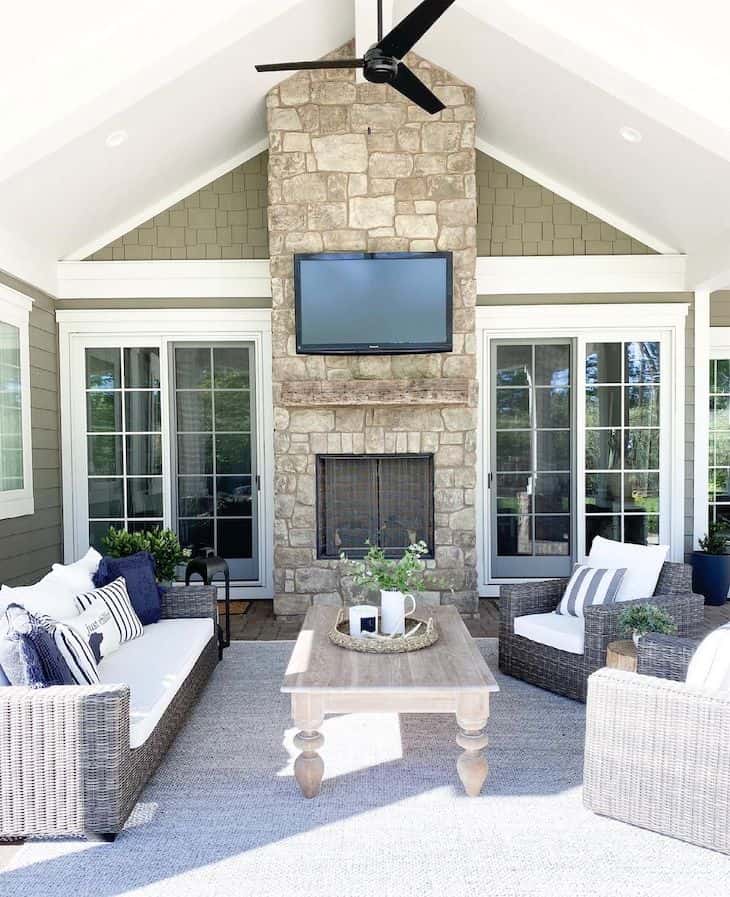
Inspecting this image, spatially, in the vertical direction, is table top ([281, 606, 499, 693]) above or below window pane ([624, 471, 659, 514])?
below

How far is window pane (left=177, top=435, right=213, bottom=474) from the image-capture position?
608 centimetres

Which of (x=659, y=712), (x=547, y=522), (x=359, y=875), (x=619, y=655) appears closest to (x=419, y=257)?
(x=547, y=522)

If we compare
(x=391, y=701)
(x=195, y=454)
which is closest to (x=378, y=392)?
(x=195, y=454)

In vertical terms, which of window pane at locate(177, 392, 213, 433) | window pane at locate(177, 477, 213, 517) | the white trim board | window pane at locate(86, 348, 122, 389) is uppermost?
the white trim board

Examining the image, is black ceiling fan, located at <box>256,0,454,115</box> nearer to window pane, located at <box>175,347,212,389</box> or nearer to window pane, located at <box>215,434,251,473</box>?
window pane, located at <box>175,347,212,389</box>

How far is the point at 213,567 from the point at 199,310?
7.55 ft

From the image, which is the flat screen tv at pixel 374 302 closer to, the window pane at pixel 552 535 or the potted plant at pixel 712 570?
the window pane at pixel 552 535

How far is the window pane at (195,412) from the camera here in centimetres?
607

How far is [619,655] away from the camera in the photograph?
3123 mm

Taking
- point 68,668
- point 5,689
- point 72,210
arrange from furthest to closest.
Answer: point 72,210 < point 68,668 < point 5,689

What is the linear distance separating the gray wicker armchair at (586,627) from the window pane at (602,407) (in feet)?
7.29

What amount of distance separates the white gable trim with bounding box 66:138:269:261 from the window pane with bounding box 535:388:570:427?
3065 mm

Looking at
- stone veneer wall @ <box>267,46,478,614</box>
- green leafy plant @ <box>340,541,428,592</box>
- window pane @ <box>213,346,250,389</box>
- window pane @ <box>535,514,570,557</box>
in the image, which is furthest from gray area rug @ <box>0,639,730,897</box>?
window pane @ <box>213,346,250,389</box>

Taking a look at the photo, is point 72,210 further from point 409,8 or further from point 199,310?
point 409,8
